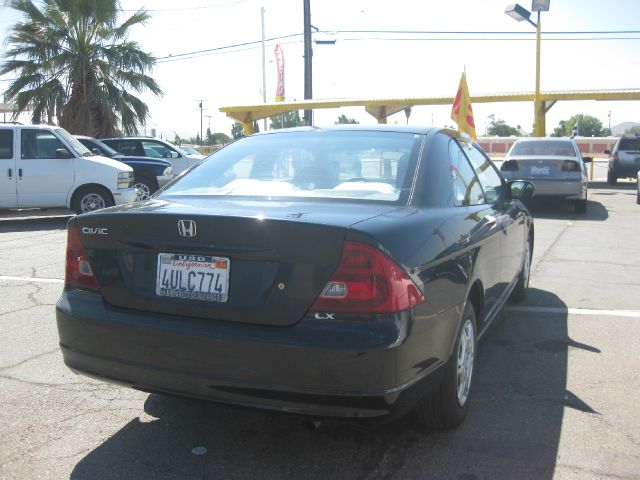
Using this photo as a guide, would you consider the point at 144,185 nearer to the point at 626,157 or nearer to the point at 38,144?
the point at 38,144

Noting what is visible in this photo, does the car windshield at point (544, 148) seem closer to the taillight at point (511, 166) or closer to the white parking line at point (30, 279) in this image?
the taillight at point (511, 166)

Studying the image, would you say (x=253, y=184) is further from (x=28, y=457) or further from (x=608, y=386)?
(x=608, y=386)

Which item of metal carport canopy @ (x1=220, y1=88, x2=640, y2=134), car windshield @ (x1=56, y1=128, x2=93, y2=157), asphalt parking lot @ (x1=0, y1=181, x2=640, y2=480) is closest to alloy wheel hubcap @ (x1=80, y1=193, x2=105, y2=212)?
car windshield @ (x1=56, y1=128, x2=93, y2=157)

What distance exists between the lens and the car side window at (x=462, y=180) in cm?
383

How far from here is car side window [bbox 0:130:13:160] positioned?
38.7 ft

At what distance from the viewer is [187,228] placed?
2.88m

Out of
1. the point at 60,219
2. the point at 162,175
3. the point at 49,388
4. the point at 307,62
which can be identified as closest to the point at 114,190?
the point at 60,219

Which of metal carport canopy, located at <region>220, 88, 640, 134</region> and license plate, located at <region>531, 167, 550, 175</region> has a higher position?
metal carport canopy, located at <region>220, 88, 640, 134</region>

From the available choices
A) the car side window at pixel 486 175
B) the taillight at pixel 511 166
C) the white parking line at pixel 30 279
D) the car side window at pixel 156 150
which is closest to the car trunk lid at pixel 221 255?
the car side window at pixel 486 175

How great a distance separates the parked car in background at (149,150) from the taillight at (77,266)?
555 inches

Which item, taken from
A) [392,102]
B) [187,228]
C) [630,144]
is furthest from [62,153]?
[392,102]

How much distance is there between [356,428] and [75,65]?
22099mm

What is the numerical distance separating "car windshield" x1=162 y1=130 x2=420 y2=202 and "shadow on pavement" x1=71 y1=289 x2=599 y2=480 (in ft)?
3.81

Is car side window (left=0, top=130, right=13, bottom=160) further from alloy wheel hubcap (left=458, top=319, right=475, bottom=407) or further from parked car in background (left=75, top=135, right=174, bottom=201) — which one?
alloy wheel hubcap (left=458, top=319, right=475, bottom=407)
